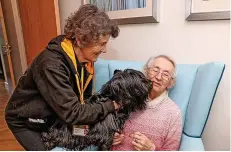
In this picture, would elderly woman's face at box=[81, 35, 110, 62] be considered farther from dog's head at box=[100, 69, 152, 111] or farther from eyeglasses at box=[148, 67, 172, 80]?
eyeglasses at box=[148, 67, 172, 80]

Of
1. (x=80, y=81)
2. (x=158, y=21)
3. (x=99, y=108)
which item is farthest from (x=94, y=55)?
(x=158, y=21)

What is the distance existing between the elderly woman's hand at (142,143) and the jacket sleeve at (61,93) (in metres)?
0.27

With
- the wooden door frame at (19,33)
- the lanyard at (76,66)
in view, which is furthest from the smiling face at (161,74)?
the wooden door frame at (19,33)

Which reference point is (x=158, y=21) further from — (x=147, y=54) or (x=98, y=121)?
(x=98, y=121)

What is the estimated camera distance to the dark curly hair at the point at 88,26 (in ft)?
3.30

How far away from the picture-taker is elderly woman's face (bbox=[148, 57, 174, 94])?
1.14 m

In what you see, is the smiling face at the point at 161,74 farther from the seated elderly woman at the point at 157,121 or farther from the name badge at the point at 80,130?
the name badge at the point at 80,130

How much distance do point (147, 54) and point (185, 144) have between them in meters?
0.78

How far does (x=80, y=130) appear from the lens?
1094mm

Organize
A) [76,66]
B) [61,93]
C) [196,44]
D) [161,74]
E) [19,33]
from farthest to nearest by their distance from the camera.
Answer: [19,33] < [196,44] < [161,74] < [76,66] < [61,93]

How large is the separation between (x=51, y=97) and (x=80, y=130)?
27 centimetres

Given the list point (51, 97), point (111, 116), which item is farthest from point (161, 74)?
point (51, 97)

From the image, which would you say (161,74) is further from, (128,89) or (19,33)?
(19,33)

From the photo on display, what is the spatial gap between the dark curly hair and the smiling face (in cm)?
32
